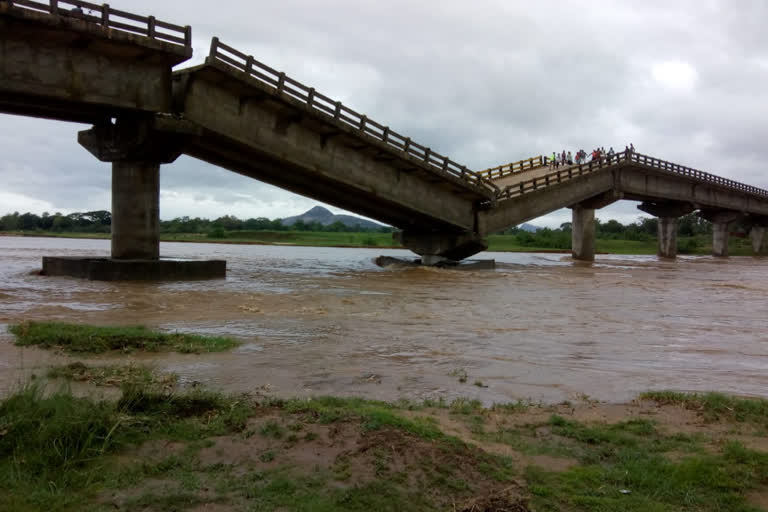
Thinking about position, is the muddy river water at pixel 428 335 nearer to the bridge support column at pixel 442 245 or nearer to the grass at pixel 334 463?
the grass at pixel 334 463

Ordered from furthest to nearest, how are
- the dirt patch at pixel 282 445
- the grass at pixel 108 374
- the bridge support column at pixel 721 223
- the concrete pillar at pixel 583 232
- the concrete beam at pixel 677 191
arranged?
the bridge support column at pixel 721 223 → the concrete pillar at pixel 583 232 → the concrete beam at pixel 677 191 → the grass at pixel 108 374 → the dirt patch at pixel 282 445

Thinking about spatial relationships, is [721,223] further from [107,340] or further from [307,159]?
[107,340]

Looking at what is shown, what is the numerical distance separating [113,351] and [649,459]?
680cm

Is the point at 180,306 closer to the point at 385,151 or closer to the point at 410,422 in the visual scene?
the point at 410,422

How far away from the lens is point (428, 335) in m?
10.9

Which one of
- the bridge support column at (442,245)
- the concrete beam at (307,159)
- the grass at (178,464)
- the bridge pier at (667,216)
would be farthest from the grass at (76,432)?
the bridge pier at (667,216)

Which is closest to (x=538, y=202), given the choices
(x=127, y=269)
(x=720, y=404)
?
(x=127, y=269)

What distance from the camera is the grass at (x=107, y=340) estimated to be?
8.30 meters

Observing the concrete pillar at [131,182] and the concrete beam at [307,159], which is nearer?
the concrete pillar at [131,182]

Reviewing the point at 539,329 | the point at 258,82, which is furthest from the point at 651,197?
the point at 539,329

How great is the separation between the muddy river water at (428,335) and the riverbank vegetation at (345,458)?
1.31m

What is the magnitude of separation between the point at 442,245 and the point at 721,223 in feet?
147

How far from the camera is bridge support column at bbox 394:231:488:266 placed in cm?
3297

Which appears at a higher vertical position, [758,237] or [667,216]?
[667,216]
